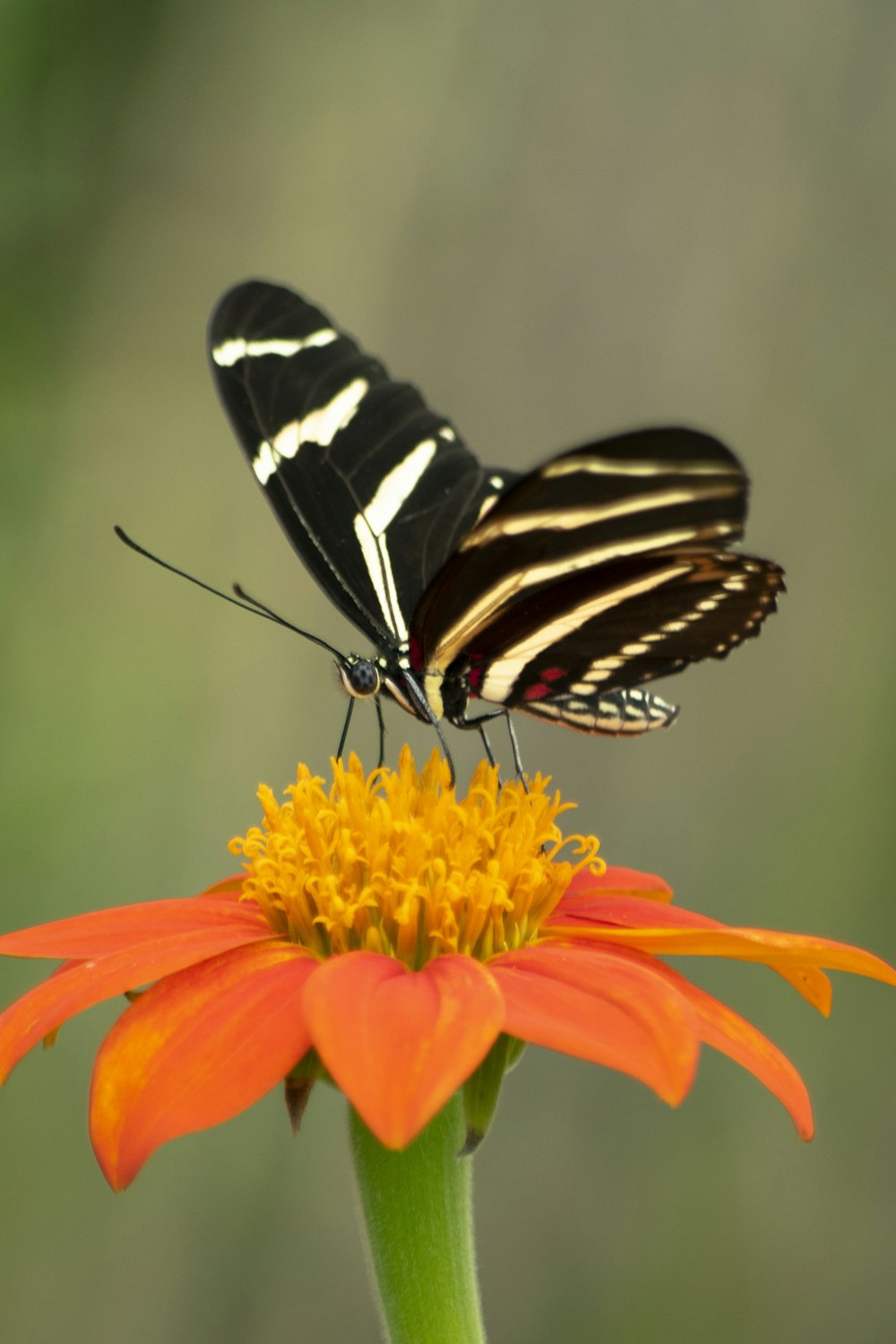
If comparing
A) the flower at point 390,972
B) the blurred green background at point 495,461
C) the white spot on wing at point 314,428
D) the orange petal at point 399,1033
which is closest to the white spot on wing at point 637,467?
the flower at point 390,972

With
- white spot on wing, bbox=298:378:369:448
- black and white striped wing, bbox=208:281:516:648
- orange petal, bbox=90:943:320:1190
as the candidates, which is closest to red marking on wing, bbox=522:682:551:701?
black and white striped wing, bbox=208:281:516:648

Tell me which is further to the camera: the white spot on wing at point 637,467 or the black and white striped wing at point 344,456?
the black and white striped wing at point 344,456

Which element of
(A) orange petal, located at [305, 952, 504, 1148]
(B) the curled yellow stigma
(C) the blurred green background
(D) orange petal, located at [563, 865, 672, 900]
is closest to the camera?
(A) orange petal, located at [305, 952, 504, 1148]

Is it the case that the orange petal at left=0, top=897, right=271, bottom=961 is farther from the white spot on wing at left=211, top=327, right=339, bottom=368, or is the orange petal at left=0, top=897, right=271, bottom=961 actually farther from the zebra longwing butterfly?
the white spot on wing at left=211, top=327, right=339, bottom=368

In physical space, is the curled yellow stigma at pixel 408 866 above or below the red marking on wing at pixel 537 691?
below

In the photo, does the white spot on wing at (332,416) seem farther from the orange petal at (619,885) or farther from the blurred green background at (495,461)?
the blurred green background at (495,461)

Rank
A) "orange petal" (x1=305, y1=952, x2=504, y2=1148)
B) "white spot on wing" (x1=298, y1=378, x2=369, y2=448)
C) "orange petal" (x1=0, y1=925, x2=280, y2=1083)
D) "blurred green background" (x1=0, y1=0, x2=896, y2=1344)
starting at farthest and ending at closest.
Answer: "blurred green background" (x1=0, y1=0, x2=896, y2=1344), "white spot on wing" (x1=298, y1=378, x2=369, y2=448), "orange petal" (x1=0, y1=925, x2=280, y2=1083), "orange petal" (x1=305, y1=952, x2=504, y2=1148)

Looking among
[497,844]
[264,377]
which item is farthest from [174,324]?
[497,844]

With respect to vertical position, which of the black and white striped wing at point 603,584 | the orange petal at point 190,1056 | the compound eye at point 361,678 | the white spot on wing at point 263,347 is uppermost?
the white spot on wing at point 263,347
